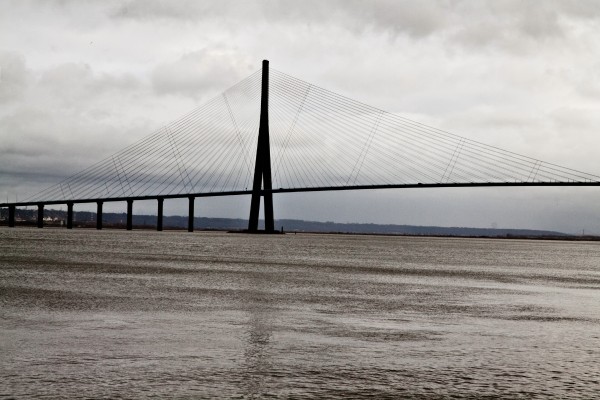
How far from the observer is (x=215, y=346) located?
9320 mm

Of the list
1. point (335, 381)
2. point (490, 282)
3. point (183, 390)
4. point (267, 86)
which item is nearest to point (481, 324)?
point (335, 381)

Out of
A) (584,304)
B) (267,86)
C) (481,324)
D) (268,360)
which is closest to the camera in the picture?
(268,360)

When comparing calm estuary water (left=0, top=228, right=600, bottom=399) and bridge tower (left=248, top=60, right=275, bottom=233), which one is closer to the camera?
calm estuary water (left=0, top=228, right=600, bottom=399)

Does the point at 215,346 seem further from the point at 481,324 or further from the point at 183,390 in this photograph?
the point at 481,324

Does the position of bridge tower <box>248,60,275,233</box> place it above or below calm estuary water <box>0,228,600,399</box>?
above

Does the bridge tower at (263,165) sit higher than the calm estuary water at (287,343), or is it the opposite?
the bridge tower at (263,165)

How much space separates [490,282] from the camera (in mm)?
24812

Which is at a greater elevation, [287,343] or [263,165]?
[263,165]

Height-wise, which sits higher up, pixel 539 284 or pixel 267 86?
pixel 267 86

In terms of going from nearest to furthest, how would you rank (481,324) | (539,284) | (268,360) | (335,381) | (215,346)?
(335,381) → (268,360) → (215,346) → (481,324) → (539,284)

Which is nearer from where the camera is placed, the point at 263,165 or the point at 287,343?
the point at 287,343

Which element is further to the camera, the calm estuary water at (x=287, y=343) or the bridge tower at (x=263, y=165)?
the bridge tower at (x=263, y=165)

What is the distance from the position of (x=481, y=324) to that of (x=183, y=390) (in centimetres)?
694

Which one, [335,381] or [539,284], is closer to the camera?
[335,381]
